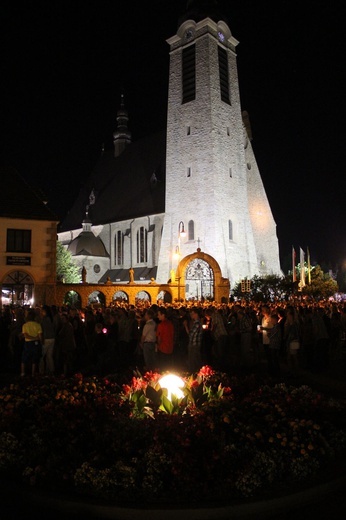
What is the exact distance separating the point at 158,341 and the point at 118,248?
4166 cm

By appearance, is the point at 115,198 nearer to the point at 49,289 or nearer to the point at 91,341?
the point at 49,289

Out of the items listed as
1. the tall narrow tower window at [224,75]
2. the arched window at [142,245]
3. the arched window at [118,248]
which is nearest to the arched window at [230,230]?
the arched window at [142,245]

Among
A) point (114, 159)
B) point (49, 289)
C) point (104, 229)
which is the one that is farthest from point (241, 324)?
point (114, 159)

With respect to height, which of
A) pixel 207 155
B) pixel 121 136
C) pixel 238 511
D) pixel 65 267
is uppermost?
pixel 121 136

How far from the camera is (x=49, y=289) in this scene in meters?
27.8

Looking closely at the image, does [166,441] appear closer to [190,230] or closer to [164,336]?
[164,336]

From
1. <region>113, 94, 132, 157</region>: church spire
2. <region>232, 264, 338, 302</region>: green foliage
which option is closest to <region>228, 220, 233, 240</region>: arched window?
<region>232, 264, 338, 302</region>: green foliage

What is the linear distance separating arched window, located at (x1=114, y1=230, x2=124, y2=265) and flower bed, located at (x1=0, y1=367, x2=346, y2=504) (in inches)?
1728

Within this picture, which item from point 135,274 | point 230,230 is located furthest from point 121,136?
point 230,230

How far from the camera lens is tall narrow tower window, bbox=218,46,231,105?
45.2 meters

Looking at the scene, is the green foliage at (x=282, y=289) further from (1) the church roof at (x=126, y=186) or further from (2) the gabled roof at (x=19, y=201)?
(1) the church roof at (x=126, y=186)

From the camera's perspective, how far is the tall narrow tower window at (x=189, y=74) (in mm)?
44875

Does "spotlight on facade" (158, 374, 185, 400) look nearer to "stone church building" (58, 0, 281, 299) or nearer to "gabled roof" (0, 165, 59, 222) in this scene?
"gabled roof" (0, 165, 59, 222)

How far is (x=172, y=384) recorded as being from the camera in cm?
737
